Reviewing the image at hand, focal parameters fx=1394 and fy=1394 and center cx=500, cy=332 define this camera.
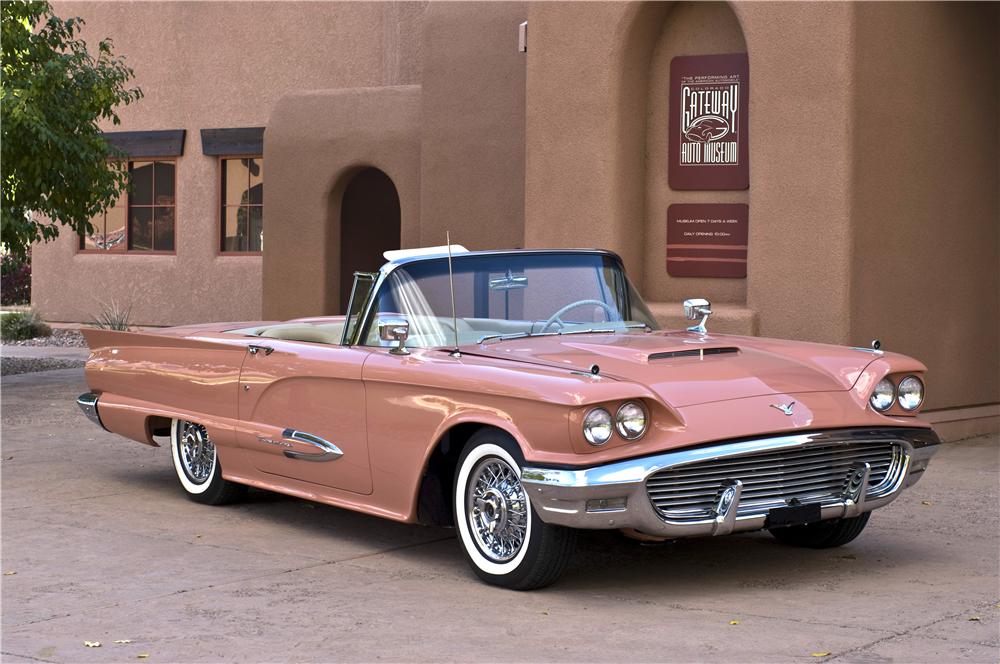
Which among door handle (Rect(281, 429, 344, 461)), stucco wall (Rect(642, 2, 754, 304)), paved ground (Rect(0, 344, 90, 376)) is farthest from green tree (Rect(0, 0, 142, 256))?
door handle (Rect(281, 429, 344, 461))

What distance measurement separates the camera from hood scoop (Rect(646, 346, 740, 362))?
19.6 ft

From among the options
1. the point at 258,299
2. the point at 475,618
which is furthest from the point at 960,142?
the point at 258,299

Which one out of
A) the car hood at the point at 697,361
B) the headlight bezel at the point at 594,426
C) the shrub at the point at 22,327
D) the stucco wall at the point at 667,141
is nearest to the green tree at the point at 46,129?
the stucco wall at the point at 667,141

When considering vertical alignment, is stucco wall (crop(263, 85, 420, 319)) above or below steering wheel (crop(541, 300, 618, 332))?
above

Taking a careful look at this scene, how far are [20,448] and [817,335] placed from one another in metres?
5.87

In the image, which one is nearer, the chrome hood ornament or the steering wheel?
the chrome hood ornament

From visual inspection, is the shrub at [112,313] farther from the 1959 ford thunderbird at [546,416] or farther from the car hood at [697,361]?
the car hood at [697,361]

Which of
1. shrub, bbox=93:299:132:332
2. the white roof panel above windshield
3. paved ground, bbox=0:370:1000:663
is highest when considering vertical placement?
the white roof panel above windshield

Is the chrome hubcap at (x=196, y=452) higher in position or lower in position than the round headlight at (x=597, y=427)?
lower

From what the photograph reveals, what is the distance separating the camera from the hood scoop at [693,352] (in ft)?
19.6

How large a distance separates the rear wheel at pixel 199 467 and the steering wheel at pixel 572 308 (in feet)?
7.12

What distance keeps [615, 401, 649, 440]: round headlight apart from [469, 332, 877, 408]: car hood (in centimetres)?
13

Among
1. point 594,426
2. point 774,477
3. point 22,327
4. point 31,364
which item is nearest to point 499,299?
point 594,426

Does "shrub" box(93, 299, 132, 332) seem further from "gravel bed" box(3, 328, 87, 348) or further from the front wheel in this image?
the front wheel
